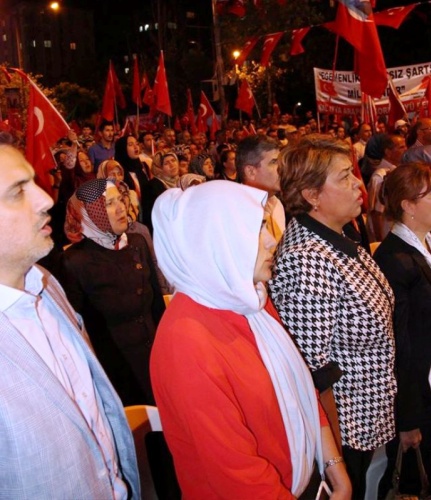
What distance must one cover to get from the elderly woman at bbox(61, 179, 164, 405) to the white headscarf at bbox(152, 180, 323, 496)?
1.48m

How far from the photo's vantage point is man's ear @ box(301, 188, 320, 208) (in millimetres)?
2701

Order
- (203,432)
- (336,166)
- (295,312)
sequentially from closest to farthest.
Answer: (203,432) < (295,312) < (336,166)

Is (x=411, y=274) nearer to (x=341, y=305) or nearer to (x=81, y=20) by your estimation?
(x=341, y=305)

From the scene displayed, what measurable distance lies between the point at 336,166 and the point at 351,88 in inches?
356

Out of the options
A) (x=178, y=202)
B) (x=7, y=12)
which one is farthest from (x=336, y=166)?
(x=7, y=12)

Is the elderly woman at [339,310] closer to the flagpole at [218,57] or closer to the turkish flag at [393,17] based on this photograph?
the turkish flag at [393,17]

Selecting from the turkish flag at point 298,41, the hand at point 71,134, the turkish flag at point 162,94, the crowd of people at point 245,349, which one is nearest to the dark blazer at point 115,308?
the crowd of people at point 245,349

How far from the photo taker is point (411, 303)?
2957mm

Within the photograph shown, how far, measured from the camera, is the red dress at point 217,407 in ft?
5.74

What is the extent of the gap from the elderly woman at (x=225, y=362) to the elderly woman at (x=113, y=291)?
58.8 inches

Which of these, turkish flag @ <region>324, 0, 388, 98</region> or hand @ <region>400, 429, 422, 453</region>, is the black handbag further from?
turkish flag @ <region>324, 0, 388, 98</region>

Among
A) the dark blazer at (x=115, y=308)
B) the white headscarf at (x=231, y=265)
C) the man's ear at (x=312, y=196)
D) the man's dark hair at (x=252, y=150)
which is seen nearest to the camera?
the white headscarf at (x=231, y=265)

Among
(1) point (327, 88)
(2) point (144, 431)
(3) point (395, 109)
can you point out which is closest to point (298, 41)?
(1) point (327, 88)

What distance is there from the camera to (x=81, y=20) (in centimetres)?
8594
